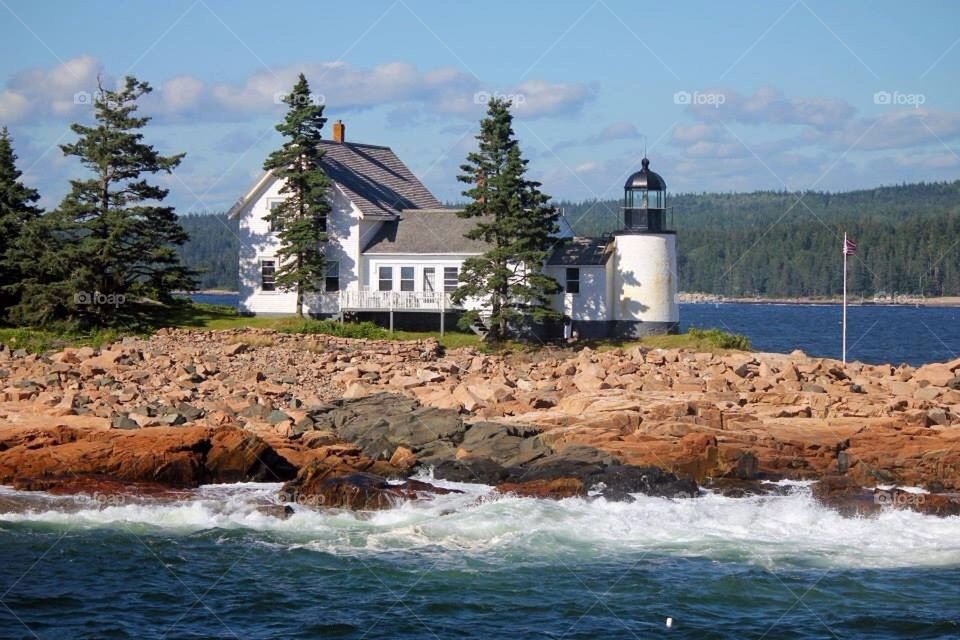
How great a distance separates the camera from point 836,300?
162 metres

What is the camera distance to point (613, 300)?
4156 cm

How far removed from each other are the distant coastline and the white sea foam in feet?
420

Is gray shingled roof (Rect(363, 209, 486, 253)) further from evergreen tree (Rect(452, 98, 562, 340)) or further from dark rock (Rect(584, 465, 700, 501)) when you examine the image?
dark rock (Rect(584, 465, 700, 501))

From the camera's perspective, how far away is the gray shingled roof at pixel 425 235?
41.8 metres

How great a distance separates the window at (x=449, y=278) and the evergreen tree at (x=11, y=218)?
1280 cm

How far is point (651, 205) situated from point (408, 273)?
816 cm

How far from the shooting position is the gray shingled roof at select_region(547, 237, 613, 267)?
4138cm

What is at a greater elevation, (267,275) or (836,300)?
(267,275)

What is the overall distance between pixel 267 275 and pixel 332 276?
2246 millimetres

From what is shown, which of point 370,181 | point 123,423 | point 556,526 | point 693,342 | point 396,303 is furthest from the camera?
point 370,181

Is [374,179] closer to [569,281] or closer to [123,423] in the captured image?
[569,281]

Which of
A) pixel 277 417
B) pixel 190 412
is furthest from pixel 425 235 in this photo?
pixel 190 412

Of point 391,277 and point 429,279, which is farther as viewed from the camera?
point 391,277

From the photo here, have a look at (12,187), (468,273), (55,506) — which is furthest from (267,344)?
(55,506)
